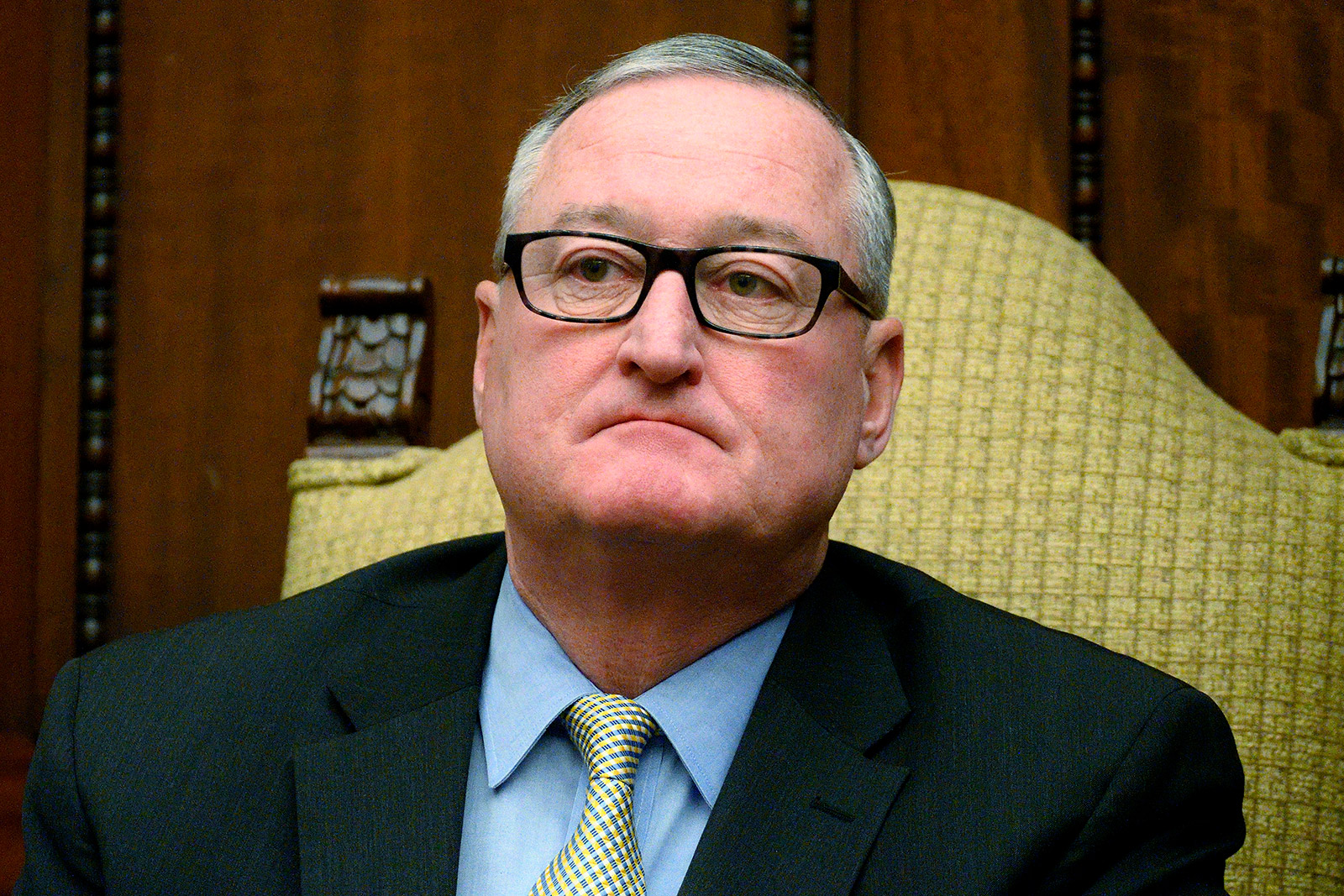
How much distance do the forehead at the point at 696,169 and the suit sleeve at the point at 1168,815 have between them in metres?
0.51

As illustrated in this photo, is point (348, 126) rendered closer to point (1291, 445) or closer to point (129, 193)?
point (129, 193)

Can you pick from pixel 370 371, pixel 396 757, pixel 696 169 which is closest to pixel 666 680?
pixel 396 757

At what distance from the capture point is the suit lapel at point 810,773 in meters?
1.06

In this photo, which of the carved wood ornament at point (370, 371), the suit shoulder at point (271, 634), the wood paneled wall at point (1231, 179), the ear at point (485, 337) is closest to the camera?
the suit shoulder at point (271, 634)

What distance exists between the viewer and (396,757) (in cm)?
116

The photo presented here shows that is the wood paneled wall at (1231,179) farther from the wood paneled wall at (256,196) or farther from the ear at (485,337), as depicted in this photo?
the ear at (485,337)

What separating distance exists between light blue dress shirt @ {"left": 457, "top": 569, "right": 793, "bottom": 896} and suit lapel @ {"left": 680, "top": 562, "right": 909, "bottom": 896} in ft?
0.12

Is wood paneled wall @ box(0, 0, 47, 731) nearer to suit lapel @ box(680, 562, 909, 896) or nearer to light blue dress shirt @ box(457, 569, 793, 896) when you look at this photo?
light blue dress shirt @ box(457, 569, 793, 896)

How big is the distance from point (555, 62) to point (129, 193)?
0.78 meters

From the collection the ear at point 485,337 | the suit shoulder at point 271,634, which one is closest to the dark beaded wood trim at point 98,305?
the suit shoulder at point 271,634

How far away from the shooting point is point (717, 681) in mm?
1207

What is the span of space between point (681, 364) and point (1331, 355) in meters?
0.86

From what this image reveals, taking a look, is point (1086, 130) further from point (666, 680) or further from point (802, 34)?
point (666, 680)

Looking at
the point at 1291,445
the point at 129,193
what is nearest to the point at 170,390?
the point at 129,193
